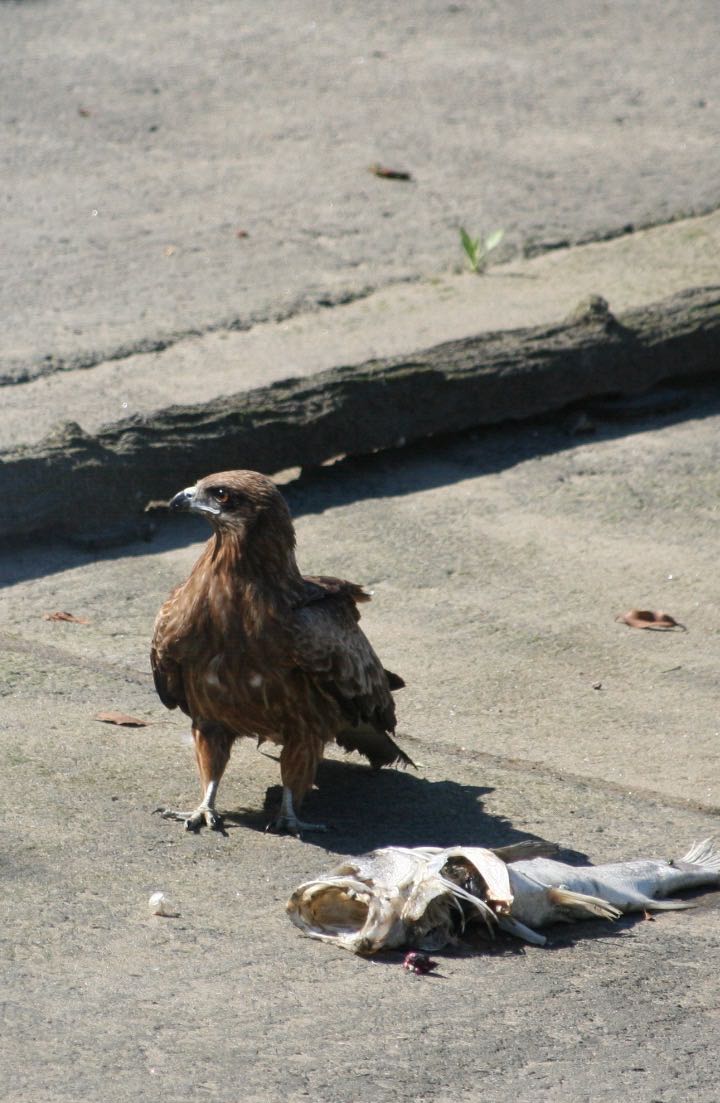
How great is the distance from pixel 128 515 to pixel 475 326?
2.95 m

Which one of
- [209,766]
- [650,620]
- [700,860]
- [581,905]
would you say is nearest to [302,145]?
[650,620]

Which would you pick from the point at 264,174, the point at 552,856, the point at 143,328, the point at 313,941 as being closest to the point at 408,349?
the point at 143,328

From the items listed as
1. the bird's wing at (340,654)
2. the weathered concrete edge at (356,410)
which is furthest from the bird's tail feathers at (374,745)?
the weathered concrete edge at (356,410)

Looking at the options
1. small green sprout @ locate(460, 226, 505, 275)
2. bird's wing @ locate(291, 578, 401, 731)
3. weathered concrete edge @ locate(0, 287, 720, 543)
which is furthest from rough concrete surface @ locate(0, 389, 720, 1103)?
small green sprout @ locate(460, 226, 505, 275)

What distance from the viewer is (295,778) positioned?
5316mm

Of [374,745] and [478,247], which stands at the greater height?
[478,247]

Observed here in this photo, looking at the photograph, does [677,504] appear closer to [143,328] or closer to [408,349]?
[408,349]

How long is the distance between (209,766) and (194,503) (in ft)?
2.79

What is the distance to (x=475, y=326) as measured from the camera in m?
9.68

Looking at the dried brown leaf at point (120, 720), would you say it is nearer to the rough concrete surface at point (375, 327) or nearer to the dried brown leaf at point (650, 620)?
the rough concrete surface at point (375, 327)

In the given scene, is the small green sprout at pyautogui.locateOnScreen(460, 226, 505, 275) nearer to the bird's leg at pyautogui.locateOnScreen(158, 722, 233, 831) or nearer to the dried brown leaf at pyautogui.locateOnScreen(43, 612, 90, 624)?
the dried brown leaf at pyautogui.locateOnScreen(43, 612, 90, 624)

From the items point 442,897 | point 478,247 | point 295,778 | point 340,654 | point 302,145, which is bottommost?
point 295,778

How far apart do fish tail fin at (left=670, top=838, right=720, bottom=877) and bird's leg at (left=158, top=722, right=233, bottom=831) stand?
1431 mm

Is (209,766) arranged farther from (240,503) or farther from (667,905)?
(667,905)
